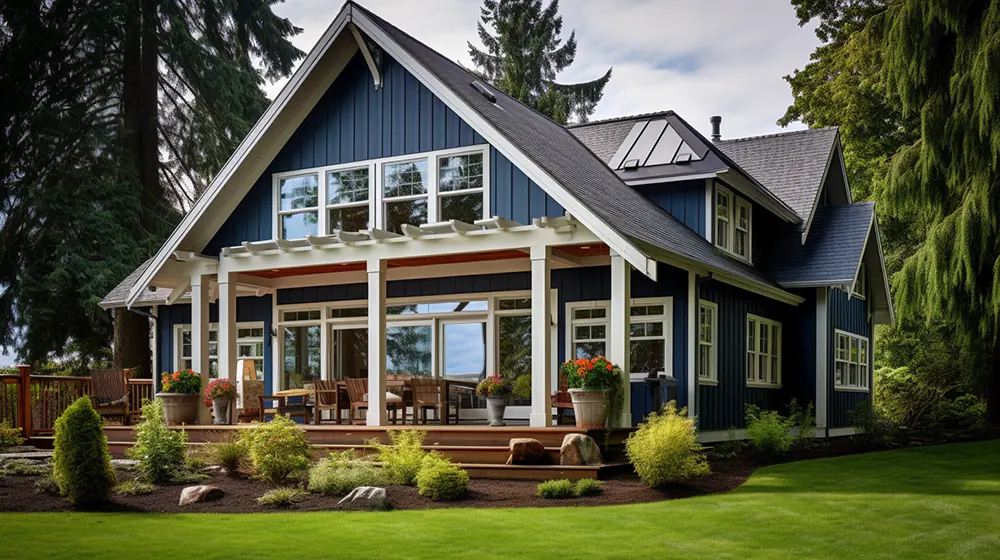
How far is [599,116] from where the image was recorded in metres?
43.4

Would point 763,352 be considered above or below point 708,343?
below

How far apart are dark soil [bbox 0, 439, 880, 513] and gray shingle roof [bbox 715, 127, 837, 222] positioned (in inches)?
418

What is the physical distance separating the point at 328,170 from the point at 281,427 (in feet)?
18.1

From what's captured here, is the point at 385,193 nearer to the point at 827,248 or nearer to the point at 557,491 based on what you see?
the point at 557,491

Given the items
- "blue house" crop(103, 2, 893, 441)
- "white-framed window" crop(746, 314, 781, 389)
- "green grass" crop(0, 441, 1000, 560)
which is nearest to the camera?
"green grass" crop(0, 441, 1000, 560)

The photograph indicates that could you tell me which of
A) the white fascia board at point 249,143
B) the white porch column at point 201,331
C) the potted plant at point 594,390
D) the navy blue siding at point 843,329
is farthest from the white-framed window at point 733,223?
the white porch column at point 201,331

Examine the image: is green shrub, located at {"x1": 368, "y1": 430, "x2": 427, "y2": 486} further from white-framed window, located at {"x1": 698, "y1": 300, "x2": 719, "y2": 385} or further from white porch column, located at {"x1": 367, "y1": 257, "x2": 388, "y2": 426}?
white-framed window, located at {"x1": 698, "y1": 300, "x2": 719, "y2": 385}

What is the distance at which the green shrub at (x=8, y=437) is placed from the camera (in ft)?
54.8

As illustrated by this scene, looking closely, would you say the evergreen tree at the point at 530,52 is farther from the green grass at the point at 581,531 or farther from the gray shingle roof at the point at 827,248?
the green grass at the point at 581,531

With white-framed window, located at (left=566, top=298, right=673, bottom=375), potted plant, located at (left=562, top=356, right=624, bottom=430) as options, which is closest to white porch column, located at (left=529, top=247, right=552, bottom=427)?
potted plant, located at (left=562, top=356, right=624, bottom=430)

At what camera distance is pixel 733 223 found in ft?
64.8

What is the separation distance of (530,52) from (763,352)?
79.2 ft

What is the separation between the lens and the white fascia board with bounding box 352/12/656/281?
1363cm

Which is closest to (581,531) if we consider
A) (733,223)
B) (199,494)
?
(199,494)
